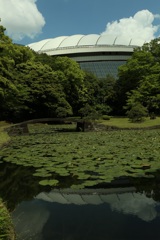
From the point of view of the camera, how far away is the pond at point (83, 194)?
6.10m

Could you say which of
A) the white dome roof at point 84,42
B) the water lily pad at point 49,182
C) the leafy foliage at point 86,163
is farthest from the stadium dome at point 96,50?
the water lily pad at point 49,182

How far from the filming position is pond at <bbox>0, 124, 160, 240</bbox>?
20.0ft

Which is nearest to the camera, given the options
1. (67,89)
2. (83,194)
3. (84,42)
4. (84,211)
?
(84,211)

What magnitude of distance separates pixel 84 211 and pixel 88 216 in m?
0.38

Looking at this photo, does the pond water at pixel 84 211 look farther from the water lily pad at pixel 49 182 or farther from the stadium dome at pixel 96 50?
the stadium dome at pixel 96 50

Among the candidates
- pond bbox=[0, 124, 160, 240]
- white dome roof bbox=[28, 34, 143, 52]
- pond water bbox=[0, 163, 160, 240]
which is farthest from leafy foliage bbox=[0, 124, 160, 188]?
white dome roof bbox=[28, 34, 143, 52]

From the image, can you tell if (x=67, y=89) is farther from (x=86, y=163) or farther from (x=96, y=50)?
(x=86, y=163)

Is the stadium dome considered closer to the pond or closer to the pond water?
the pond

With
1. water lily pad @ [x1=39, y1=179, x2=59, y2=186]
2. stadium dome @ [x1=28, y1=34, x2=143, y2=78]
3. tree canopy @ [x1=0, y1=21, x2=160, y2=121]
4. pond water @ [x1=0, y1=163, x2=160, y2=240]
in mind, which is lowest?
pond water @ [x1=0, y1=163, x2=160, y2=240]

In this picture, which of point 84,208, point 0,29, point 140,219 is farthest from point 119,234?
point 0,29

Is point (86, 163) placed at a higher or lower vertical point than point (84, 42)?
lower

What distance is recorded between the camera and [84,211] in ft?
23.8

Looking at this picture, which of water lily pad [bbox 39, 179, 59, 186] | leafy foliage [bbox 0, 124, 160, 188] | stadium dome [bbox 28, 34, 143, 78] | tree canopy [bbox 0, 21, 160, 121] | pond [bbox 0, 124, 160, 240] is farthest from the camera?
stadium dome [bbox 28, 34, 143, 78]

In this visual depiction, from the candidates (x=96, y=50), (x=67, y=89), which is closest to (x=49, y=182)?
(x=67, y=89)
